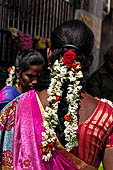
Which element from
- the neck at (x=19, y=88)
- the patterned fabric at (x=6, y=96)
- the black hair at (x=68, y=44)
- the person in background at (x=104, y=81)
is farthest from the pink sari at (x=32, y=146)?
the person in background at (x=104, y=81)

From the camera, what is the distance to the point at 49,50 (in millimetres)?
2533

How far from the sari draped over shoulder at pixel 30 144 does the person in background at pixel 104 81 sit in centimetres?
402

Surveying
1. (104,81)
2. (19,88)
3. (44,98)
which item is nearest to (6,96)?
(19,88)

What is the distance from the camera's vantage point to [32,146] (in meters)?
2.32

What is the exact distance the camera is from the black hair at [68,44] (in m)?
2.35

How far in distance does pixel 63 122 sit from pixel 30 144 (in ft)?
0.79

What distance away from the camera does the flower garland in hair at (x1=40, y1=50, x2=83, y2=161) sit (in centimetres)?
228

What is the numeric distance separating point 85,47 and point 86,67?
14cm

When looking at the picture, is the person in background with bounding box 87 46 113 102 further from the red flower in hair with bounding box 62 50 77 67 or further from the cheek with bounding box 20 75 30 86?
the red flower in hair with bounding box 62 50 77 67

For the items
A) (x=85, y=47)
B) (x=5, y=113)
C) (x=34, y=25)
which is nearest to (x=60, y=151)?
(x=5, y=113)

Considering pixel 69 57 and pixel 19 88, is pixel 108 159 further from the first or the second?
pixel 19 88

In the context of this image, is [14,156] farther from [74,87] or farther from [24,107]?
[74,87]

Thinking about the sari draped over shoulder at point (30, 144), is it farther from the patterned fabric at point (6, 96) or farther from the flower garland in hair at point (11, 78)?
the flower garland in hair at point (11, 78)

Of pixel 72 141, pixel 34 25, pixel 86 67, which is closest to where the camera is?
pixel 72 141
